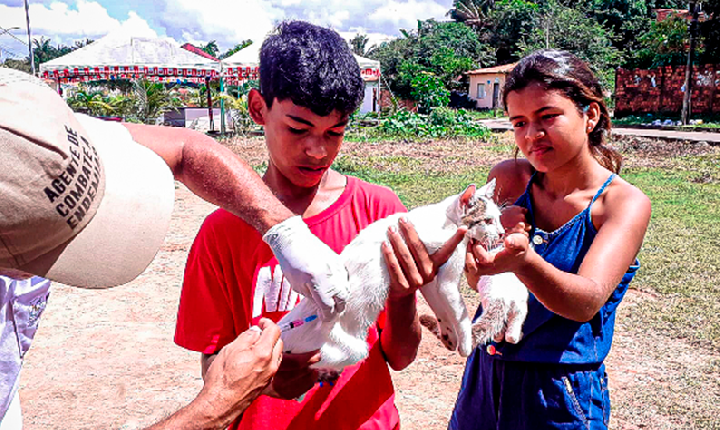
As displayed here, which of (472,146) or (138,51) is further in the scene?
(138,51)

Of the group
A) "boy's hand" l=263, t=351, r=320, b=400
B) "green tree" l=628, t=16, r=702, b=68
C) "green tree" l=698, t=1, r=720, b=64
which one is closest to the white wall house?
"green tree" l=628, t=16, r=702, b=68

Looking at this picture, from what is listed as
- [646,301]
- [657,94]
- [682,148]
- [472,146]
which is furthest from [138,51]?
[657,94]

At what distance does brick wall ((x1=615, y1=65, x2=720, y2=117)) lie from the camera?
27.2 metres

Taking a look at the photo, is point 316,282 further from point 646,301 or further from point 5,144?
point 646,301

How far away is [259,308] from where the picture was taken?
1818 mm

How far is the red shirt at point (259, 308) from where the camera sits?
182 centimetres

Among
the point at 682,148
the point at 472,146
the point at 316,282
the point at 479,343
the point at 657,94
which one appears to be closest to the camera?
the point at 316,282

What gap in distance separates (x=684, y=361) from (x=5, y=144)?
16.0 ft

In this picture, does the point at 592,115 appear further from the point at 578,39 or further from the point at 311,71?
the point at 578,39

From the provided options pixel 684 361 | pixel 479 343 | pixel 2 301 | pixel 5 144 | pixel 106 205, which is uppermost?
pixel 5 144

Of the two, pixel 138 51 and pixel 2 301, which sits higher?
pixel 138 51

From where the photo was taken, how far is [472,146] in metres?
18.8

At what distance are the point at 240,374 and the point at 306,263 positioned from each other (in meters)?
0.35

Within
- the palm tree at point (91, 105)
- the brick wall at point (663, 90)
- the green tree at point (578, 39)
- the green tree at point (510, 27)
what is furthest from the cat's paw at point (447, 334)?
the green tree at point (510, 27)
